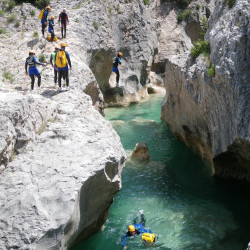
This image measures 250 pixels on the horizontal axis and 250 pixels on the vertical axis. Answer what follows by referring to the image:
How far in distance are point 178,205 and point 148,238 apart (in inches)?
140

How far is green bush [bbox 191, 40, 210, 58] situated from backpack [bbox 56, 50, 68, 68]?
6.60 meters

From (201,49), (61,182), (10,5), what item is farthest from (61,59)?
(10,5)

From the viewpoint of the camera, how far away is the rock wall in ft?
41.4

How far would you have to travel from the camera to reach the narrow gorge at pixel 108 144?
9461 millimetres

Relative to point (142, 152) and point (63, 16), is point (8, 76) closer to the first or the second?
point (63, 16)

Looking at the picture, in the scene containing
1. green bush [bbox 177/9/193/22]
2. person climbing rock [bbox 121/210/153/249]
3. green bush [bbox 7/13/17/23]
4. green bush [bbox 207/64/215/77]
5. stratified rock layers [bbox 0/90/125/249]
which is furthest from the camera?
green bush [bbox 177/9/193/22]

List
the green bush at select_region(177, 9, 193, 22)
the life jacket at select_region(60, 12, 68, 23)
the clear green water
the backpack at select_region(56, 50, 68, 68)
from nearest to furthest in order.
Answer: the clear green water, the backpack at select_region(56, 50, 68, 68), the life jacket at select_region(60, 12, 68, 23), the green bush at select_region(177, 9, 193, 22)

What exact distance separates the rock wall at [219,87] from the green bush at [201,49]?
0.30 m

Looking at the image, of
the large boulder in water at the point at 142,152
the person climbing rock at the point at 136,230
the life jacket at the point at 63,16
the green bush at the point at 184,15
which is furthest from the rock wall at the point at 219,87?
the green bush at the point at 184,15

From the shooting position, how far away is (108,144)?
1145 cm

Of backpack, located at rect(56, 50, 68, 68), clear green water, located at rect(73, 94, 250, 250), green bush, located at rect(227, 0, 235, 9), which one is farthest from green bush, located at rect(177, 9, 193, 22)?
backpack, located at rect(56, 50, 68, 68)

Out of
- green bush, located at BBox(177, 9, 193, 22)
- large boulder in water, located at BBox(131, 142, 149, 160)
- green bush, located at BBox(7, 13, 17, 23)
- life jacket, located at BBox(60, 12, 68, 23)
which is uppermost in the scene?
green bush, located at BBox(177, 9, 193, 22)

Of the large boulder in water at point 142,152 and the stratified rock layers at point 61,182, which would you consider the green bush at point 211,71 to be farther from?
the large boulder in water at point 142,152

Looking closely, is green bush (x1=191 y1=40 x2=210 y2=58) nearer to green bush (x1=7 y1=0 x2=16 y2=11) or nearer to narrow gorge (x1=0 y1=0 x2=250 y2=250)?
narrow gorge (x1=0 y1=0 x2=250 y2=250)
